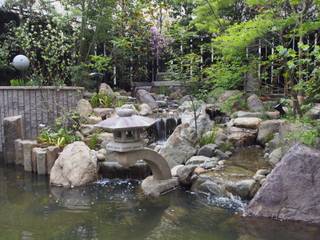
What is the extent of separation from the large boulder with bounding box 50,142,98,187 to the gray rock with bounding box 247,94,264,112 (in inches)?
169

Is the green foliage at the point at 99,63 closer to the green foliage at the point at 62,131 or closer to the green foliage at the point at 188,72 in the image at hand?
the green foliage at the point at 62,131

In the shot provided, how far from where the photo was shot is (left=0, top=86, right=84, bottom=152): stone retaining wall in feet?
31.8

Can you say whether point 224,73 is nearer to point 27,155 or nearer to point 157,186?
point 157,186

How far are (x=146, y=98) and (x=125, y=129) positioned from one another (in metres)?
6.58

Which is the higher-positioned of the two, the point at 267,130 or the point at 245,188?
the point at 267,130

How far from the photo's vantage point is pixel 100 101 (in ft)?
35.8

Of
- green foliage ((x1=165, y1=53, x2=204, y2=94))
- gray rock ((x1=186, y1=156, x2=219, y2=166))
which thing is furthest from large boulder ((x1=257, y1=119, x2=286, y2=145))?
green foliage ((x1=165, y1=53, x2=204, y2=94))

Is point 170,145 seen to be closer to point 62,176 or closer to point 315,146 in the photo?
point 62,176

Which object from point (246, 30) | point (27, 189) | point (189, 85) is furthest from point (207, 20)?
point (27, 189)

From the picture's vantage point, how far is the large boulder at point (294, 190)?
17.2ft

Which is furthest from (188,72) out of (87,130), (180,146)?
(87,130)

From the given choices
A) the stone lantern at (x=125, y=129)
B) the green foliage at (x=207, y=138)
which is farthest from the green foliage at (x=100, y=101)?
the stone lantern at (x=125, y=129)

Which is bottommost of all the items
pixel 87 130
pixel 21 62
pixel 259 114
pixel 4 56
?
pixel 87 130

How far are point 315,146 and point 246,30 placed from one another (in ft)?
9.56
